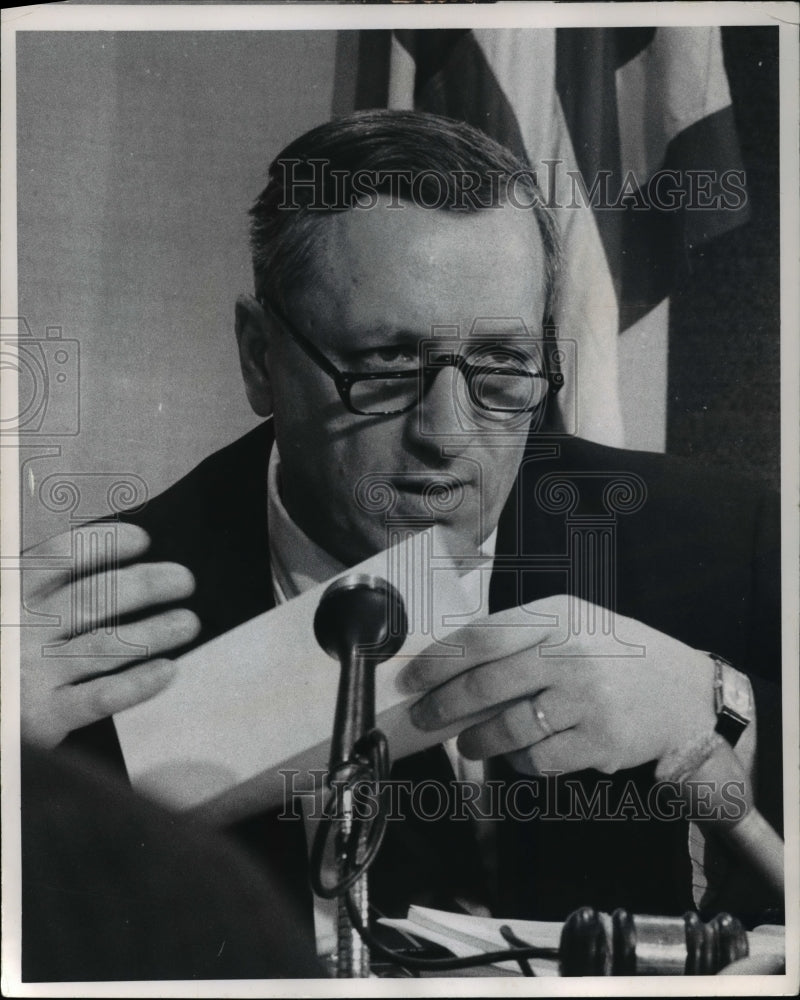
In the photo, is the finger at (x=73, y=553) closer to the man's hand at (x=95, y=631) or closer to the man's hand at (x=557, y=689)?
the man's hand at (x=95, y=631)

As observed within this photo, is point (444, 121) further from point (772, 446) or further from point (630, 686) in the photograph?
point (630, 686)

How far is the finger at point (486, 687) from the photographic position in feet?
6.25

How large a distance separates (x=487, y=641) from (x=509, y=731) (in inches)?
6.8

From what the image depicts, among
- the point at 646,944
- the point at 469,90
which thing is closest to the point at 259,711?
the point at 646,944

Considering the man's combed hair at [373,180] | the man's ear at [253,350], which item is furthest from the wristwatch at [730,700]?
the man's ear at [253,350]

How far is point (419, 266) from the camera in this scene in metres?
1.89

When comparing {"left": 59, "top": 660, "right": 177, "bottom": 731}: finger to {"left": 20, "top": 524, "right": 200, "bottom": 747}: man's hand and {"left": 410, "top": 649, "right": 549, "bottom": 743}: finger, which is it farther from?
{"left": 410, "top": 649, "right": 549, "bottom": 743}: finger

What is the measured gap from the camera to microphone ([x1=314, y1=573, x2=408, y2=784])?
6.24 feet

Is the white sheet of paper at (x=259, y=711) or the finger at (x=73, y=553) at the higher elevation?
the finger at (x=73, y=553)

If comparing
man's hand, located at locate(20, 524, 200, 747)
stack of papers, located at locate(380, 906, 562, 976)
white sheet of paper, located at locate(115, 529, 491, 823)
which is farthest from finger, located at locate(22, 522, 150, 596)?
stack of papers, located at locate(380, 906, 562, 976)

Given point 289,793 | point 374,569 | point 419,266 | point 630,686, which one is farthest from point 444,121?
point 289,793

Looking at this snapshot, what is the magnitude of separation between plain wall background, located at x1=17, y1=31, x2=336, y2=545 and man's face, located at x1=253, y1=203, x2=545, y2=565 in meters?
0.13

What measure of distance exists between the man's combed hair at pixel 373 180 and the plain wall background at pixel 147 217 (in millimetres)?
38

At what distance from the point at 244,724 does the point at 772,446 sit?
3.69ft
